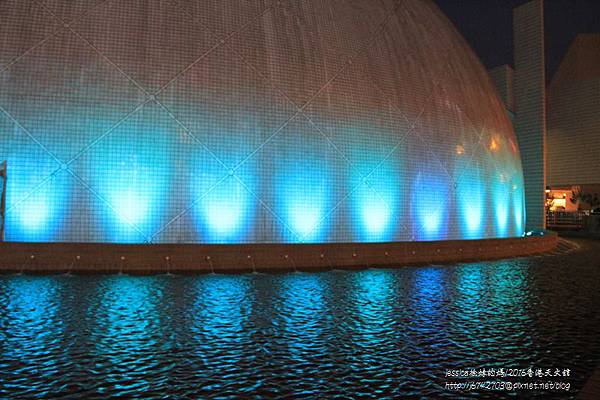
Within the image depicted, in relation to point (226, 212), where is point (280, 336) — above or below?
below

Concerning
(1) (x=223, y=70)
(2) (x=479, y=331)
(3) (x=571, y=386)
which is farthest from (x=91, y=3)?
(3) (x=571, y=386)

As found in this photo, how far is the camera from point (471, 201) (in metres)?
14.8

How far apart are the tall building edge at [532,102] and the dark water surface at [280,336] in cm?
1532

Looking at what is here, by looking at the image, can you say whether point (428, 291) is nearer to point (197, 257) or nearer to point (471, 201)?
point (197, 257)

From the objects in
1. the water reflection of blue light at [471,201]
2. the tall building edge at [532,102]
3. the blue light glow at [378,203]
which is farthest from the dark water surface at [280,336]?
the tall building edge at [532,102]

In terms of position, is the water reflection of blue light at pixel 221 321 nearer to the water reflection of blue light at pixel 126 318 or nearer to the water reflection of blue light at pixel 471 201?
the water reflection of blue light at pixel 126 318

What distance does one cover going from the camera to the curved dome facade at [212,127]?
10984 millimetres

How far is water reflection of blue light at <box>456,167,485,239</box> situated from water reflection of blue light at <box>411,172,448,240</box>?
710 millimetres

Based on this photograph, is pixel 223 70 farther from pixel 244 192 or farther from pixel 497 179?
pixel 497 179

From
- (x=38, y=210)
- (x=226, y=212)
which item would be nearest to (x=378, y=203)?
(x=226, y=212)

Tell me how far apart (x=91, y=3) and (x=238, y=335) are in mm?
9895

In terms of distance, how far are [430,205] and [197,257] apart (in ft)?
21.6

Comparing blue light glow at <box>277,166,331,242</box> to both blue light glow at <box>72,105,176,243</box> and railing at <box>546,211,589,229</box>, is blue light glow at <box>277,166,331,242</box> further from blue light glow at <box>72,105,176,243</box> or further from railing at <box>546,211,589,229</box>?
railing at <box>546,211,589,229</box>

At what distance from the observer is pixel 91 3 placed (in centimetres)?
1189
